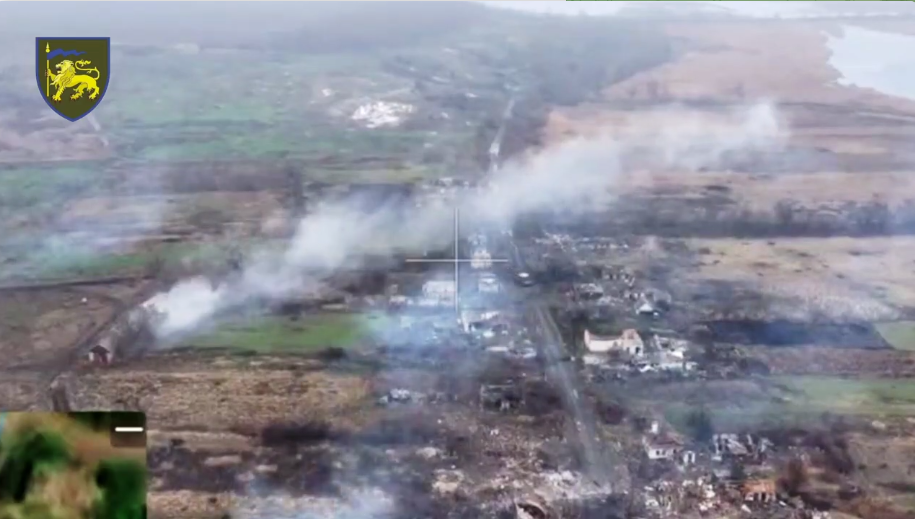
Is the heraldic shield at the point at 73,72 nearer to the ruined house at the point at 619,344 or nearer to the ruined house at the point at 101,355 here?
the ruined house at the point at 101,355

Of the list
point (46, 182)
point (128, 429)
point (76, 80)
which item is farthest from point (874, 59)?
point (46, 182)

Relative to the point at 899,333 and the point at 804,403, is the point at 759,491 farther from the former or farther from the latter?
the point at 899,333

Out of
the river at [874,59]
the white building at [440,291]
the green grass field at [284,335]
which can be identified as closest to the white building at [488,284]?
the white building at [440,291]

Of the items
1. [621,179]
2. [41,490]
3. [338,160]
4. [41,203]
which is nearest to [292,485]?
[41,490]

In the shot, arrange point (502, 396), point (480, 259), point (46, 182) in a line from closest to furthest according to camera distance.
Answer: point (502, 396) < point (480, 259) < point (46, 182)

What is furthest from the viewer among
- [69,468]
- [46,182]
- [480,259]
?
[46,182]
